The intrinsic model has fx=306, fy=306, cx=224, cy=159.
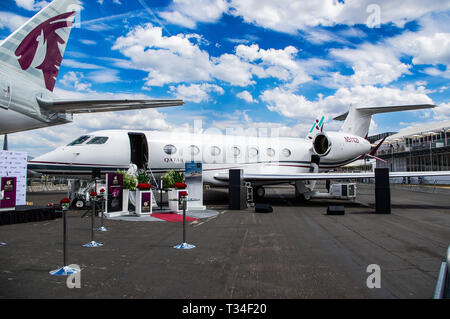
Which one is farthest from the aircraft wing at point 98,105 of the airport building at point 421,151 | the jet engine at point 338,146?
the airport building at point 421,151

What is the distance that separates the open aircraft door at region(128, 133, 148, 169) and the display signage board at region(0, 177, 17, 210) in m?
5.32

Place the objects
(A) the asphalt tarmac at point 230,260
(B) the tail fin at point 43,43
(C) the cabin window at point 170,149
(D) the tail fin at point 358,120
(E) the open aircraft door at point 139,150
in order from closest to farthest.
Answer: (A) the asphalt tarmac at point 230,260 → (B) the tail fin at point 43,43 → (E) the open aircraft door at point 139,150 → (C) the cabin window at point 170,149 → (D) the tail fin at point 358,120

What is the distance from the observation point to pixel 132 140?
14.5 meters

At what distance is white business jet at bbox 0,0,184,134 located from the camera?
18.3 feet

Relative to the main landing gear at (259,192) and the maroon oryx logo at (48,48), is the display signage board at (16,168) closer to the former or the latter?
the maroon oryx logo at (48,48)

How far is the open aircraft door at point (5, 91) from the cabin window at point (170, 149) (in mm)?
9286

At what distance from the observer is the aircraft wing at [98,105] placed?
20.7ft

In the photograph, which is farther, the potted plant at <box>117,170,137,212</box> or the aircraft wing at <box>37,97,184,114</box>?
the potted plant at <box>117,170,137,212</box>

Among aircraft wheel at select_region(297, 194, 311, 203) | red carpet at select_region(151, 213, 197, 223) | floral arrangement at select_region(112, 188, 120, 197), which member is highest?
floral arrangement at select_region(112, 188, 120, 197)

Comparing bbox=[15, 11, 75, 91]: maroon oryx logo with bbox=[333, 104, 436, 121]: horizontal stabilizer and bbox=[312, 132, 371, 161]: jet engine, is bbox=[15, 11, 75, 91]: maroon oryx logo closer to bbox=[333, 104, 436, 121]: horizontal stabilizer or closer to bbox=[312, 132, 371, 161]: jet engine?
bbox=[312, 132, 371, 161]: jet engine

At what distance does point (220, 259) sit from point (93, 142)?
9.97 meters

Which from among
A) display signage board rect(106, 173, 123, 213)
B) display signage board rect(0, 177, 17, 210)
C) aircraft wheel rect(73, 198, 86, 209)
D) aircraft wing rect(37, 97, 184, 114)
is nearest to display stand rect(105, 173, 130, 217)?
display signage board rect(106, 173, 123, 213)

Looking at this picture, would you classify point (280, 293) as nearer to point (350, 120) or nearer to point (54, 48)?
point (54, 48)
